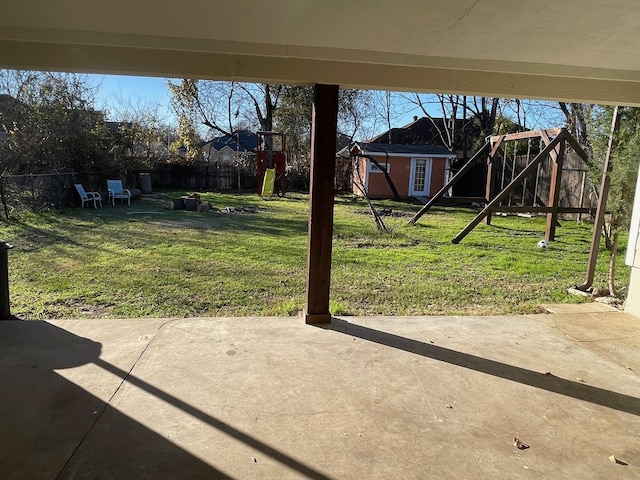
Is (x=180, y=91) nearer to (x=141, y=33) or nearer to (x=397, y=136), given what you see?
(x=397, y=136)

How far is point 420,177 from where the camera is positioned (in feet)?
65.2

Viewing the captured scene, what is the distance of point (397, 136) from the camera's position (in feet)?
88.6

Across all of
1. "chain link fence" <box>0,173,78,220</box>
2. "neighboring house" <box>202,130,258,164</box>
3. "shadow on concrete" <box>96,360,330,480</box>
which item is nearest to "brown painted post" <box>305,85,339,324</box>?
"shadow on concrete" <box>96,360,330,480</box>

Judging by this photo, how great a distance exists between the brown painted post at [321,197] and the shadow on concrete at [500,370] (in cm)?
27

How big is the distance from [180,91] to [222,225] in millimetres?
13772

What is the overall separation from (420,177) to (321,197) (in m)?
16.9

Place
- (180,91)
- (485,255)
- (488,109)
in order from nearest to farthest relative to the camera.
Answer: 1. (485,255)
2. (180,91)
3. (488,109)

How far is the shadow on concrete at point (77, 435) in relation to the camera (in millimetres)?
1970

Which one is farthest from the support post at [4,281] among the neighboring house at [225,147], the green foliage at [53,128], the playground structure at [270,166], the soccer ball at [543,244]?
the neighboring house at [225,147]

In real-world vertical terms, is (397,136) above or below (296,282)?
above

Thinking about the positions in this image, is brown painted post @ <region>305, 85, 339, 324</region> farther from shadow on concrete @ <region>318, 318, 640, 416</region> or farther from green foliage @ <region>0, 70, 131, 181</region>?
green foliage @ <region>0, 70, 131, 181</region>

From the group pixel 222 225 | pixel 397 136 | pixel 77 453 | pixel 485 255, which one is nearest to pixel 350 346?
pixel 77 453

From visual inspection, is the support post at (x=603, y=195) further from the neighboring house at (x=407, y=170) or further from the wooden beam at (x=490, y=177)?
the neighboring house at (x=407, y=170)

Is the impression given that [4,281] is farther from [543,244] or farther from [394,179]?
[394,179]
